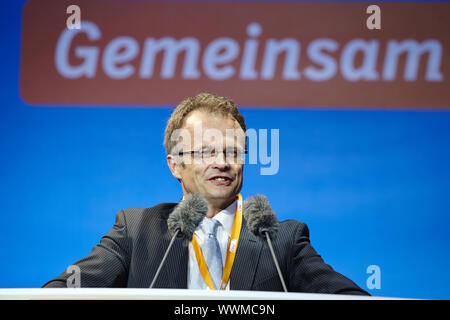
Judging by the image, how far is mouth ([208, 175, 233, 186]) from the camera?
2188 mm

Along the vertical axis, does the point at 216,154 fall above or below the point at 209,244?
above

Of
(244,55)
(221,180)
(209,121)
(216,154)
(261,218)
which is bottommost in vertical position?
(261,218)

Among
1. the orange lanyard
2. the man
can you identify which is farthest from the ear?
the orange lanyard

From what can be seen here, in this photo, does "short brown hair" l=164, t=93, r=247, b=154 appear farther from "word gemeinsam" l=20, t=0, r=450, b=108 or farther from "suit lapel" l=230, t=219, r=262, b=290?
"word gemeinsam" l=20, t=0, r=450, b=108

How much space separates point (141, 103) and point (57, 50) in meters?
0.60

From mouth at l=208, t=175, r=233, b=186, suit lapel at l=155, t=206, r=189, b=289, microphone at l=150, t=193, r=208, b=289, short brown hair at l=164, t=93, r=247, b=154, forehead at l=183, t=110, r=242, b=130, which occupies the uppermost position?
short brown hair at l=164, t=93, r=247, b=154

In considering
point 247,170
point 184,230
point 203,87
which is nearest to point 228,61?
point 203,87

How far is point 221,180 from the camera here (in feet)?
7.20

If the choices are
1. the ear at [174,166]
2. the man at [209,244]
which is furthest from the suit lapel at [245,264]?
the ear at [174,166]

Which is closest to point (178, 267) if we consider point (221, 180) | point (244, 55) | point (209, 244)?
point (209, 244)

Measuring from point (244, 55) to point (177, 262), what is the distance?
5.53 ft

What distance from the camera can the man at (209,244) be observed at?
6.65 feet

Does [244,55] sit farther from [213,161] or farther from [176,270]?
[176,270]

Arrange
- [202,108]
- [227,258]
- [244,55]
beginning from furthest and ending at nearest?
[244,55] < [202,108] < [227,258]
